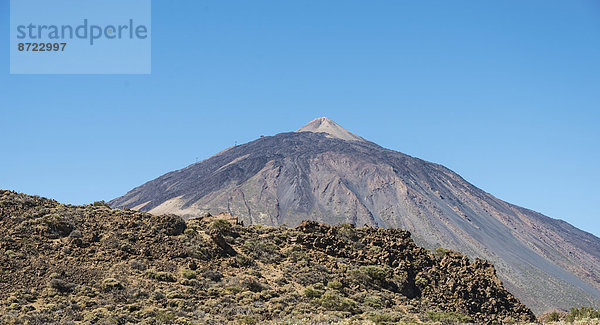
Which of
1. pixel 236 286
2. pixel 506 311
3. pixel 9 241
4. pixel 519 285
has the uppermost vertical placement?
pixel 9 241

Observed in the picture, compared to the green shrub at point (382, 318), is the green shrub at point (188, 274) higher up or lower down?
higher up

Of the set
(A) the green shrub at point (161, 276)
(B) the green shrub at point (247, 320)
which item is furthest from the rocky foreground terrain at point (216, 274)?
(B) the green shrub at point (247, 320)

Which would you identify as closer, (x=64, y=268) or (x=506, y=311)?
(x=64, y=268)

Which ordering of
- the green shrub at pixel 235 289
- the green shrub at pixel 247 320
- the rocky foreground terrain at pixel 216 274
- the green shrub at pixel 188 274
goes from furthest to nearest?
the green shrub at pixel 188 274, the green shrub at pixel 235 289, the rocky foreground terrain at pixel 216 274, the green shrub at pixel 247 320

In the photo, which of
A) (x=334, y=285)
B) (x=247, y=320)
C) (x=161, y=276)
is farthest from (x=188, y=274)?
(x=334, y=285)

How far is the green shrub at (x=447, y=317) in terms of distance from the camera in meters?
32.7

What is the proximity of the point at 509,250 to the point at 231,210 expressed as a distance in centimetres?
8378

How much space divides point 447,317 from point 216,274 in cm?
1270

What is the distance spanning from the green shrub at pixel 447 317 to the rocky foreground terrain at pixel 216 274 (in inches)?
4.3

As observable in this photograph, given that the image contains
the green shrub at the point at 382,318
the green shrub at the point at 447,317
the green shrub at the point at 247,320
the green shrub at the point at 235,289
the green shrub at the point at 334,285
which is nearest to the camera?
the green shrub at the point at 247,320

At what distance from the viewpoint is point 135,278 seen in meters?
31.1

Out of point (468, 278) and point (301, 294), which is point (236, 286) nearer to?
point (301, 294)

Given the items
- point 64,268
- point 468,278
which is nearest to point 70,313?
point 64,268

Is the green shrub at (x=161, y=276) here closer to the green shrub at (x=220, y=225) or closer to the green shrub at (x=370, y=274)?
the green shrub at (x=220, y=225)
